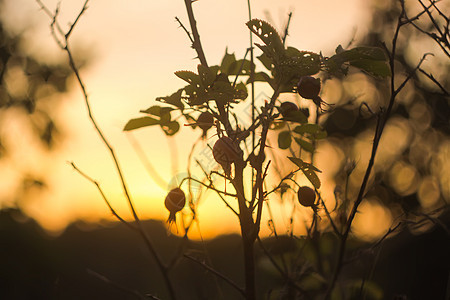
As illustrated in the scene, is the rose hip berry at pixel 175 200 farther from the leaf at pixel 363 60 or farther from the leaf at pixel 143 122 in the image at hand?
the leaf at pixel 363 60

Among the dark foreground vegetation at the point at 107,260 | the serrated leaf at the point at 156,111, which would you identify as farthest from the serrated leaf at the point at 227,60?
the dark foreground vegetation at the point at 107,260

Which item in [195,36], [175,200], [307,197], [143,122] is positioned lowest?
[175,200]

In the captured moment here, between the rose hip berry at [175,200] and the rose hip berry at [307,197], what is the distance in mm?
416

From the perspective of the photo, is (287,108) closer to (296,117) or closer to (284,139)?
(296,117)

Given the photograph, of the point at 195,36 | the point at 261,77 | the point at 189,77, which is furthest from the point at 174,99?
the point at 261,77

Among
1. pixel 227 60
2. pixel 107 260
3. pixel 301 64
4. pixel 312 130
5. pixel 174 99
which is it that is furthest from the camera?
pixel 107 260

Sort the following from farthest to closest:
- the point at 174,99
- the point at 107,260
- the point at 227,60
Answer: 1. the point at 107,260
2. the point at 227,60
3. the point at 174,99

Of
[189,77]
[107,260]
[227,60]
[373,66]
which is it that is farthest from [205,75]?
[107,260]

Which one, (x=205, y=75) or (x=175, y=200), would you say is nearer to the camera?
(x=205, y=75)

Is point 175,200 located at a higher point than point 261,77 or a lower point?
lower

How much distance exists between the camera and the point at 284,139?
1.62m

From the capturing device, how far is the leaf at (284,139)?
162 centimetres

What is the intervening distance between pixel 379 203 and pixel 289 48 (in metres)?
12.0

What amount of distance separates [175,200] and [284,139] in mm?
453
